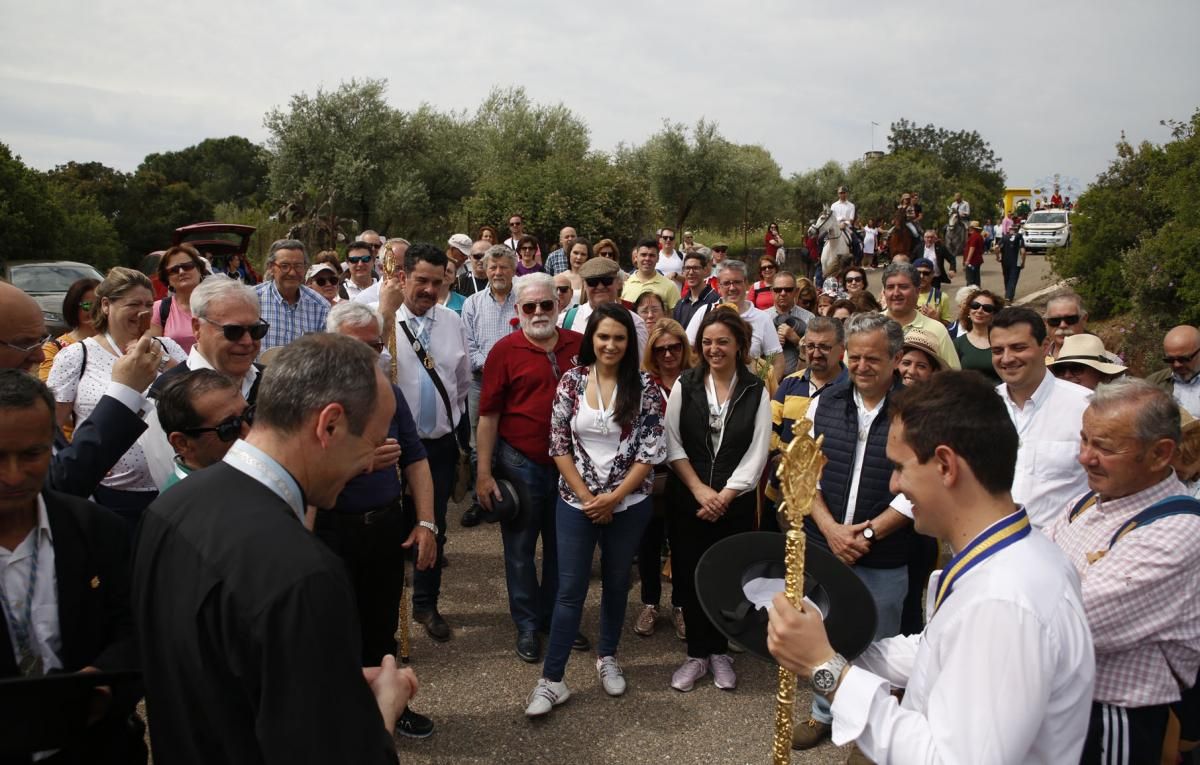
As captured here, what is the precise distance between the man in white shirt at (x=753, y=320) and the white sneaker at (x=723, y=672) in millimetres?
2742

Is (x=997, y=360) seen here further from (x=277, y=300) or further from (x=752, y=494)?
(x=277, y=300)

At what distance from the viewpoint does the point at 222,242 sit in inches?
570

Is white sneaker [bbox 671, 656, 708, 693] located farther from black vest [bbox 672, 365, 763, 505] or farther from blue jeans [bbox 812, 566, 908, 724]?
black vest [bbox 672, 365, 763, 505]

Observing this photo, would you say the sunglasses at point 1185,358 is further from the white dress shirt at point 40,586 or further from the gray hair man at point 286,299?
the white dress shirt at point 40,586

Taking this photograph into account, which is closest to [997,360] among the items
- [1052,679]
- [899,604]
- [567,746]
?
[899,604]

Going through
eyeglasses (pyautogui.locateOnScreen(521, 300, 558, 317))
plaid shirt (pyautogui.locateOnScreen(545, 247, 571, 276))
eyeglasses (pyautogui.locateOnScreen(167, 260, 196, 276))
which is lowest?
eyeglasses (pyautogui.locateOnScreen(521, 300, 558, 317))

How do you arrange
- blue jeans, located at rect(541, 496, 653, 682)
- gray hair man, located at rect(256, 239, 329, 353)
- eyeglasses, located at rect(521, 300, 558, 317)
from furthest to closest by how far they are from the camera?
gray hair man, located at rect(256, 239, 329, 353)
eyeglasses, located at rect(521, 300, 558, 317)
blue jeans, located at rect(541, 496, 653, 682)

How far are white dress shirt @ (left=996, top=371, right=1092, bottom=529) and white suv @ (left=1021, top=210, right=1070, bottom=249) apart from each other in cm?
2722

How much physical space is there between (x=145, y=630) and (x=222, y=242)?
573 inches

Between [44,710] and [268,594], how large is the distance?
67 centimetres

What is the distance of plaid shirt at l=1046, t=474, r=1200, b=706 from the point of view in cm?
247

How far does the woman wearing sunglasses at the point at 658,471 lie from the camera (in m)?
5.29

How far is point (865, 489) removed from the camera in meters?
3.95

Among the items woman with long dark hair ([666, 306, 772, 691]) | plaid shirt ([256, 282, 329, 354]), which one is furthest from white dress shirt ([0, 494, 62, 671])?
plaid shirt ([256, 282, 329, 354])
